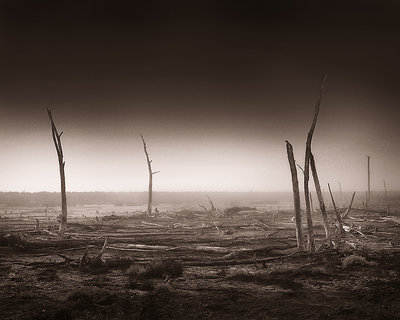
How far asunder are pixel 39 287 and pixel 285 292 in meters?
7.66

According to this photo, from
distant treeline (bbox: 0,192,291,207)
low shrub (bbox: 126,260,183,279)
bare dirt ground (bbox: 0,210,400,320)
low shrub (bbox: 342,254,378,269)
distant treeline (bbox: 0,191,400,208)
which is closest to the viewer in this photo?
bare dirt ground (bbox: 0,210,400,320)

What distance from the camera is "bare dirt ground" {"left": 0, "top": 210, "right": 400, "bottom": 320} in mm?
8336

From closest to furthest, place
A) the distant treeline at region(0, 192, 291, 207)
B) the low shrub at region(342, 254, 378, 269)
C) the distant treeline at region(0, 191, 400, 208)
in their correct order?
the low shrub at region(342, 254, 378, 269) → the distant treeline at region(0, 192, 291, 207) → the distant treeline at region(0, 191, 400, 208)

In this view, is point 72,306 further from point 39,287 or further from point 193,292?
point 193,292

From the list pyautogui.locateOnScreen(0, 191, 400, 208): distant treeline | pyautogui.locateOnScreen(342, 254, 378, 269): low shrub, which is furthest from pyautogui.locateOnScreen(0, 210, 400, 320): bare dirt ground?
pyautogui.locateOnScreen(0, 191, 400, 208): distant treeline

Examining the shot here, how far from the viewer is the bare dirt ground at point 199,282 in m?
8.34

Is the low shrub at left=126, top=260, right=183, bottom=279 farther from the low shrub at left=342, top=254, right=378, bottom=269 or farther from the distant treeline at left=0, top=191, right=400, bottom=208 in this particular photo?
the distant treeline at left=0, top=191, right=400, bottom=208

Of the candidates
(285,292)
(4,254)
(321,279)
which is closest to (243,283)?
(285,292)

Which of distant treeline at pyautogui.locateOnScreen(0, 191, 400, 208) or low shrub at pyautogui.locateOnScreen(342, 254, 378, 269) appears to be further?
distant treeline at pyautogui.locateOnScreen(0, 191, 400, 208)

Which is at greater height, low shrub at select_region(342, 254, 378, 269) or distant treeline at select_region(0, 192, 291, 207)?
distant treeline at select_region(0, 192, 291, 207)

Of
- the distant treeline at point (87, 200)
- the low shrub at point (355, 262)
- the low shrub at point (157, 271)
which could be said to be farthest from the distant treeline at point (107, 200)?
the low shrub at point (157, 271)

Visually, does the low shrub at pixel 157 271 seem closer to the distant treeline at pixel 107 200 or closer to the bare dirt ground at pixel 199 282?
the bare dirt ground at pixel 199 282

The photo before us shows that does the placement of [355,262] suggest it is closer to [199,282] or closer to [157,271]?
[199,282]

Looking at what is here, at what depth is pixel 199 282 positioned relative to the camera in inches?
427
